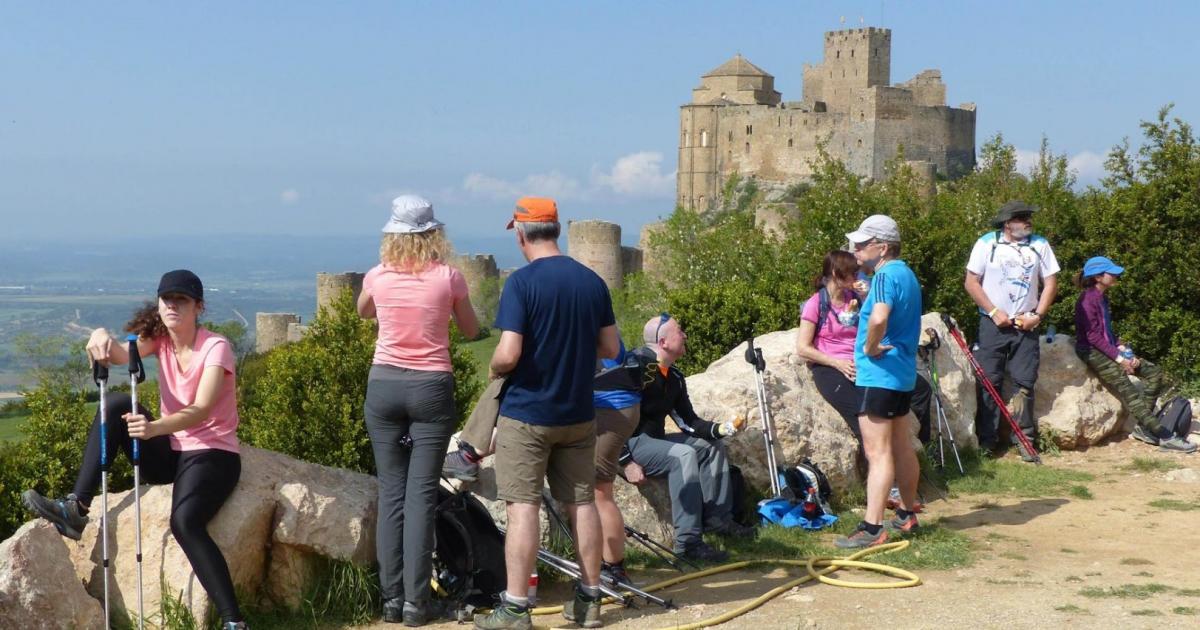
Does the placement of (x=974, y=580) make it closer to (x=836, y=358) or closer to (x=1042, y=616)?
(x=1042, y=616)

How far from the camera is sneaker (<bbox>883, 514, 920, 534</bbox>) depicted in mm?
7543

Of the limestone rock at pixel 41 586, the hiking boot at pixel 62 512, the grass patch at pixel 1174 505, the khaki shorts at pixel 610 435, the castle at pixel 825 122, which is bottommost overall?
the grass patch at pixel 1174 505

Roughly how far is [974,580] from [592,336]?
244cm

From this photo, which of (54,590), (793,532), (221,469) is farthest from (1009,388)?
(54,590)

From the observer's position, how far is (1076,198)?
1445 cm

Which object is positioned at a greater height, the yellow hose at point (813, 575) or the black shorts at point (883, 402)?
the black shorts at point (883, 402)

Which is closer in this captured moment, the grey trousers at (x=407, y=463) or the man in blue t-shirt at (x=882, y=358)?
the grey trousers at (x=407, y=463)

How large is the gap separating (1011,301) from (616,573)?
5.23 m

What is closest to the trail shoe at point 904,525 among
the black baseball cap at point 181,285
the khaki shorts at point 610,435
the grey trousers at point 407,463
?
the khaki shorts at point 610,435

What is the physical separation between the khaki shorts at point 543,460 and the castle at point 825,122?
67949 millimetres

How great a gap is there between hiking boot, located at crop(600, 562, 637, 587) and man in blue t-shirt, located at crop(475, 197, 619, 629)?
1.41 feet

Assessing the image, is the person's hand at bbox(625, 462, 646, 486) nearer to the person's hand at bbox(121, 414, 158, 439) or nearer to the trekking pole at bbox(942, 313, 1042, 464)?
the person's hand at bbox(121, 414, 158, 439)

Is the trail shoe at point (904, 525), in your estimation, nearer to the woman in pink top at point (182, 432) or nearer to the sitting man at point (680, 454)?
the sitting man at point (680, 454)

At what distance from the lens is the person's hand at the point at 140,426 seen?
220 inches
